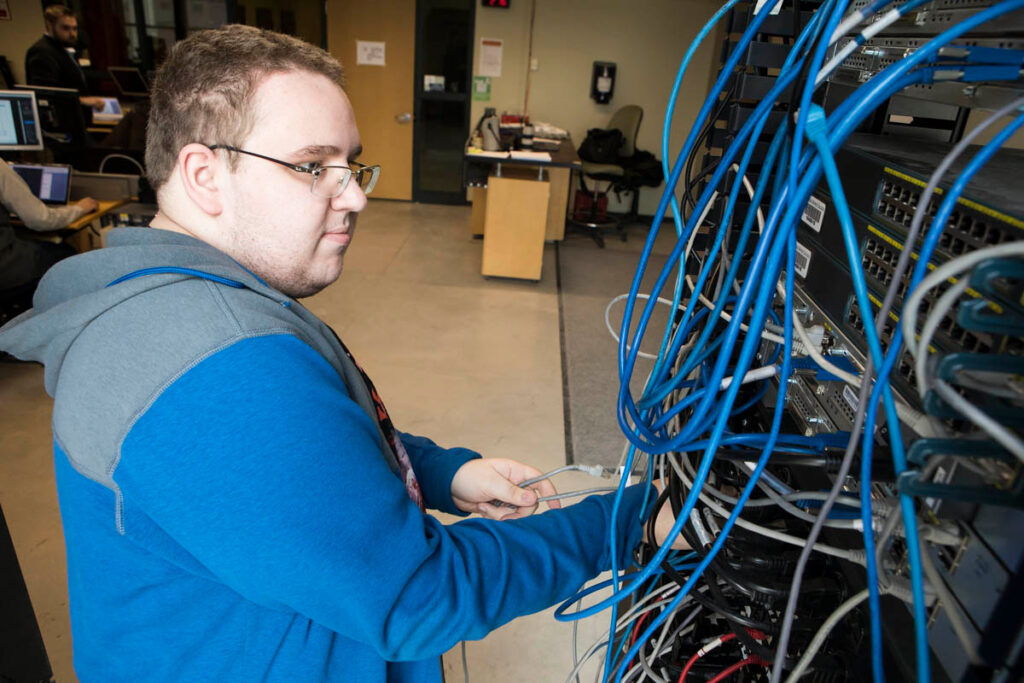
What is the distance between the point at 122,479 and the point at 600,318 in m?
3.68

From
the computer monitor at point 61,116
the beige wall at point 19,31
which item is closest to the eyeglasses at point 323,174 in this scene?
the computer monitor at point 61,116

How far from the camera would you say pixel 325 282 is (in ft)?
3.15

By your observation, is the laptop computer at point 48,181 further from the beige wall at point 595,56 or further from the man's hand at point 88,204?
the beige wall at point 595,56

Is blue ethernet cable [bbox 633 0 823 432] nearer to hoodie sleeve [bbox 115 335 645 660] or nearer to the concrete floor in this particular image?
hoodie sleeve [bbox 115 335 645 660]

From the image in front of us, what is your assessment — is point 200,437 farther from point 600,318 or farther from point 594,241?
point 594,241

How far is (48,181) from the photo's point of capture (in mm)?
3557

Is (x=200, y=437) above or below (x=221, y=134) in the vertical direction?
below

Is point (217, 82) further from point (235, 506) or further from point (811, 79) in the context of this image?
point (811, 79)

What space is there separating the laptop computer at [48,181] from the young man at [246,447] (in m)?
3.33

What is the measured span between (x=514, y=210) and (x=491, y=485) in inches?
144

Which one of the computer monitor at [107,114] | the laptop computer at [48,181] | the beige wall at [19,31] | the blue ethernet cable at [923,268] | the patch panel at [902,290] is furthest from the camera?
the beige wall at [19,31]

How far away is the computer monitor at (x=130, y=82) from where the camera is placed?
5668 millimetres

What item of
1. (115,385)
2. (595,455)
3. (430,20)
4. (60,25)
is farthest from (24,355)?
(430,20)

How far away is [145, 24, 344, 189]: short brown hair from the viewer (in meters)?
0.81
